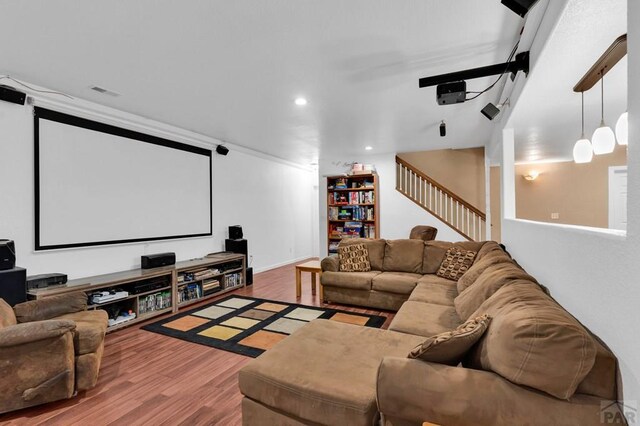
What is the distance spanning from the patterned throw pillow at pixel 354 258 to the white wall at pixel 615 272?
2660 mm

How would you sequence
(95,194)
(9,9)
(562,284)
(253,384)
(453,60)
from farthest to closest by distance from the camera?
(95,194)
(453,60)
(9,9)
(562,284)
(253,384)

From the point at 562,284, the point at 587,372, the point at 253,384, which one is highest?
the point at 562,284

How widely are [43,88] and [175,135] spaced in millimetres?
1602

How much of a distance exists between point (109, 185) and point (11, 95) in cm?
120

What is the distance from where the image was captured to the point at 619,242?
108 cm

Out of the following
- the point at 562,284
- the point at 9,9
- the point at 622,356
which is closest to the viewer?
the point at 622,356

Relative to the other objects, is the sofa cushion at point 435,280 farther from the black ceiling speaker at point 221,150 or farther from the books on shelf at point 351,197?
the black ceiling speaker at point 221,150

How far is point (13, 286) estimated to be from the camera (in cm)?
265

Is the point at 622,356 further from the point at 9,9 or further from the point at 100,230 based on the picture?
the point at 100,230

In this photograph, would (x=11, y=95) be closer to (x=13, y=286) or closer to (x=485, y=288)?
(x=13, y=286)

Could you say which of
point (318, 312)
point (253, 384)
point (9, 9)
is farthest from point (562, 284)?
point (9, 9)

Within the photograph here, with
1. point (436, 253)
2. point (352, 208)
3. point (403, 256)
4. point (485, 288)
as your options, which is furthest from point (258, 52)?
point (352, 208)

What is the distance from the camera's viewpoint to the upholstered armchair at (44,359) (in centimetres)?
193

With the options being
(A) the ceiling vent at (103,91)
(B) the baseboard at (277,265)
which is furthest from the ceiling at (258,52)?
(B) the baseboard at (277,265)
